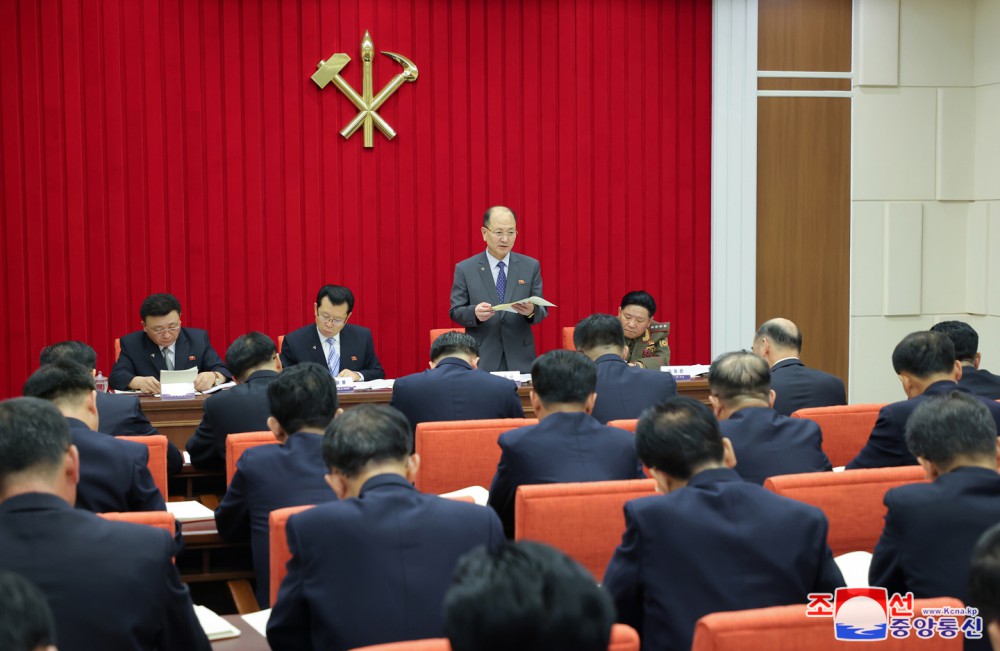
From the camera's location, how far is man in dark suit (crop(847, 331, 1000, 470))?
3766 millimetres

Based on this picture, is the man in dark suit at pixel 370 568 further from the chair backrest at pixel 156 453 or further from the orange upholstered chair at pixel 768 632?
the chair backrest at pixel 156 453

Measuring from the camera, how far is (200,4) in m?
7.28

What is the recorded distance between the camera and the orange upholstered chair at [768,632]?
5.62ft

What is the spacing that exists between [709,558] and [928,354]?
2163mm

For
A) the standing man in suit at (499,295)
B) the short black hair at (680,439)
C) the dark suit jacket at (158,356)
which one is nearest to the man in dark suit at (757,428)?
the short black hair at (680,439)

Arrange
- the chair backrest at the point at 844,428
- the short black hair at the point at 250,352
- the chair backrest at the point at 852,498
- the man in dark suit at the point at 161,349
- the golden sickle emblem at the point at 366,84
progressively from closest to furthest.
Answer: the chair backrest at the point at 852,498, the chair backrest at the point at 844,428, the short black hair at the point at 250,352, the man in dark suit at the point at 161,349, the golden sickle emblem at the point at 366,84

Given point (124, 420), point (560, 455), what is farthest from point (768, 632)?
point (124, 420)

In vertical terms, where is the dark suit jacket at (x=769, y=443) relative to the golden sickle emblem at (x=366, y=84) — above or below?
below

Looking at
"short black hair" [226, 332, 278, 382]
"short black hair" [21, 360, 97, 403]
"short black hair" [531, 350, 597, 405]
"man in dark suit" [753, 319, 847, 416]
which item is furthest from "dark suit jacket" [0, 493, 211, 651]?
"man in dark suit" [753, 319, 847, 416]

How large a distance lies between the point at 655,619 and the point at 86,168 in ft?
19.5

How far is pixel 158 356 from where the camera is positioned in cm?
607

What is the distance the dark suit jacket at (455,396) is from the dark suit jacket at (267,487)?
4.38 ft

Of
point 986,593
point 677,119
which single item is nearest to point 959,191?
point 677,119

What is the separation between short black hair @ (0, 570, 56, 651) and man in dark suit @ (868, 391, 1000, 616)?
1.78m
